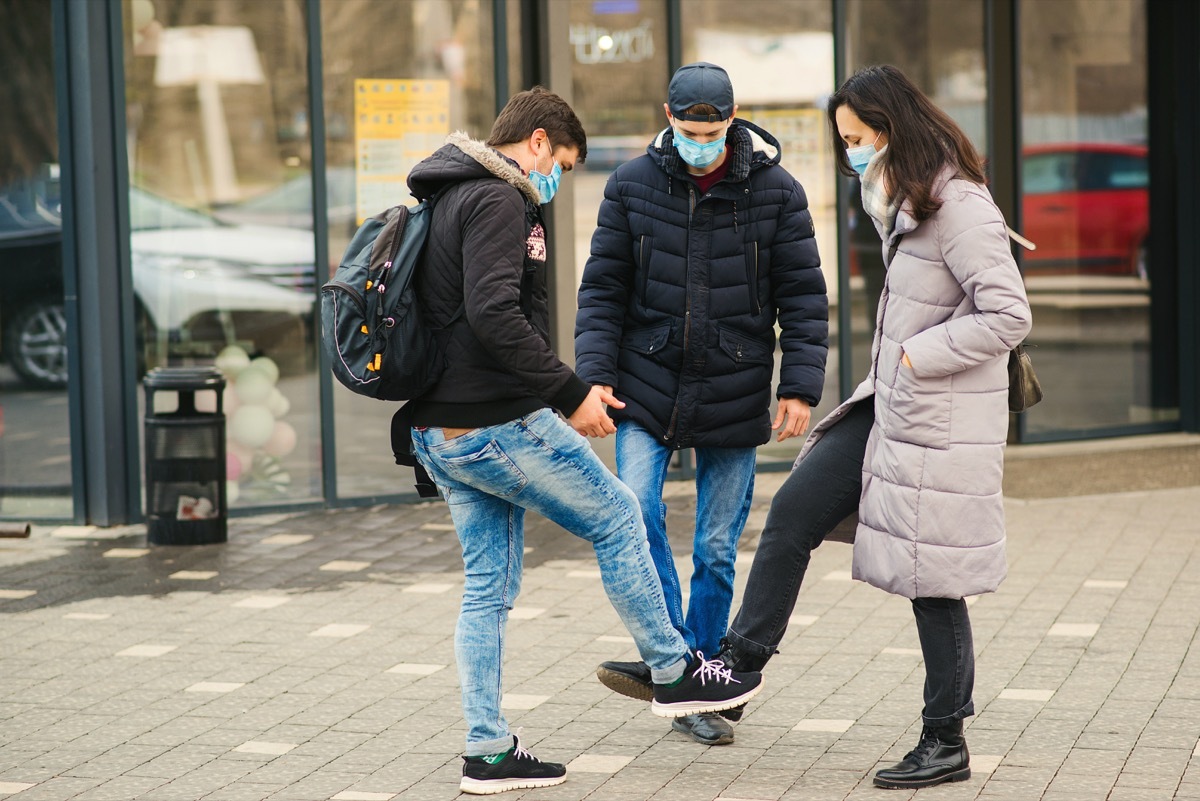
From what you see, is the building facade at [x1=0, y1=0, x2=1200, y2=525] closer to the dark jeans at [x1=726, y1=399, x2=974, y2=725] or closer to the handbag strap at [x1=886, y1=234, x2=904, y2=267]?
the dark jeans at [x1=726, y1=399, x2=974, y2=725]

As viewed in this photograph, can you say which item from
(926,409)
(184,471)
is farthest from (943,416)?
(184,471)

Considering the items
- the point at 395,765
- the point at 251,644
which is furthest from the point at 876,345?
the point at 251,644

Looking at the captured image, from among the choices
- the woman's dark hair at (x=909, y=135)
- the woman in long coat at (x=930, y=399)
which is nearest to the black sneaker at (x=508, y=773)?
the woman in long coat at (x=930, y=399)

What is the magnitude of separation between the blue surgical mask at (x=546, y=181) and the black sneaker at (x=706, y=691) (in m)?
1.37

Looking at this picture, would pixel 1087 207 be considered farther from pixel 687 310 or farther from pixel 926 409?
pixel 926 409

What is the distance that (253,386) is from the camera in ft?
31.0

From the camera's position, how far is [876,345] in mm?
4742

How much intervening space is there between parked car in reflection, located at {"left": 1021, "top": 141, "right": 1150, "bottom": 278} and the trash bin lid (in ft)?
17.6

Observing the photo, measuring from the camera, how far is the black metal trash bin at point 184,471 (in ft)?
27.7

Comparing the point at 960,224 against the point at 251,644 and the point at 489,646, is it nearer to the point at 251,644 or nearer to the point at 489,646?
the point at 489,646

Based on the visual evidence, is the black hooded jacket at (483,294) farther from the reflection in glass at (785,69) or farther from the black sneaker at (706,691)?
the reflection in glass at (785,69)

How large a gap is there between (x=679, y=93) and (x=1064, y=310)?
704cm

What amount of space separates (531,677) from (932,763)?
1.68 metres

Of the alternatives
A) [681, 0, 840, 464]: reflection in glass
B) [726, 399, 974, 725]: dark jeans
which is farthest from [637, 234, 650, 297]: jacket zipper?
[681, 0, 840, 464]: reflection in glass
